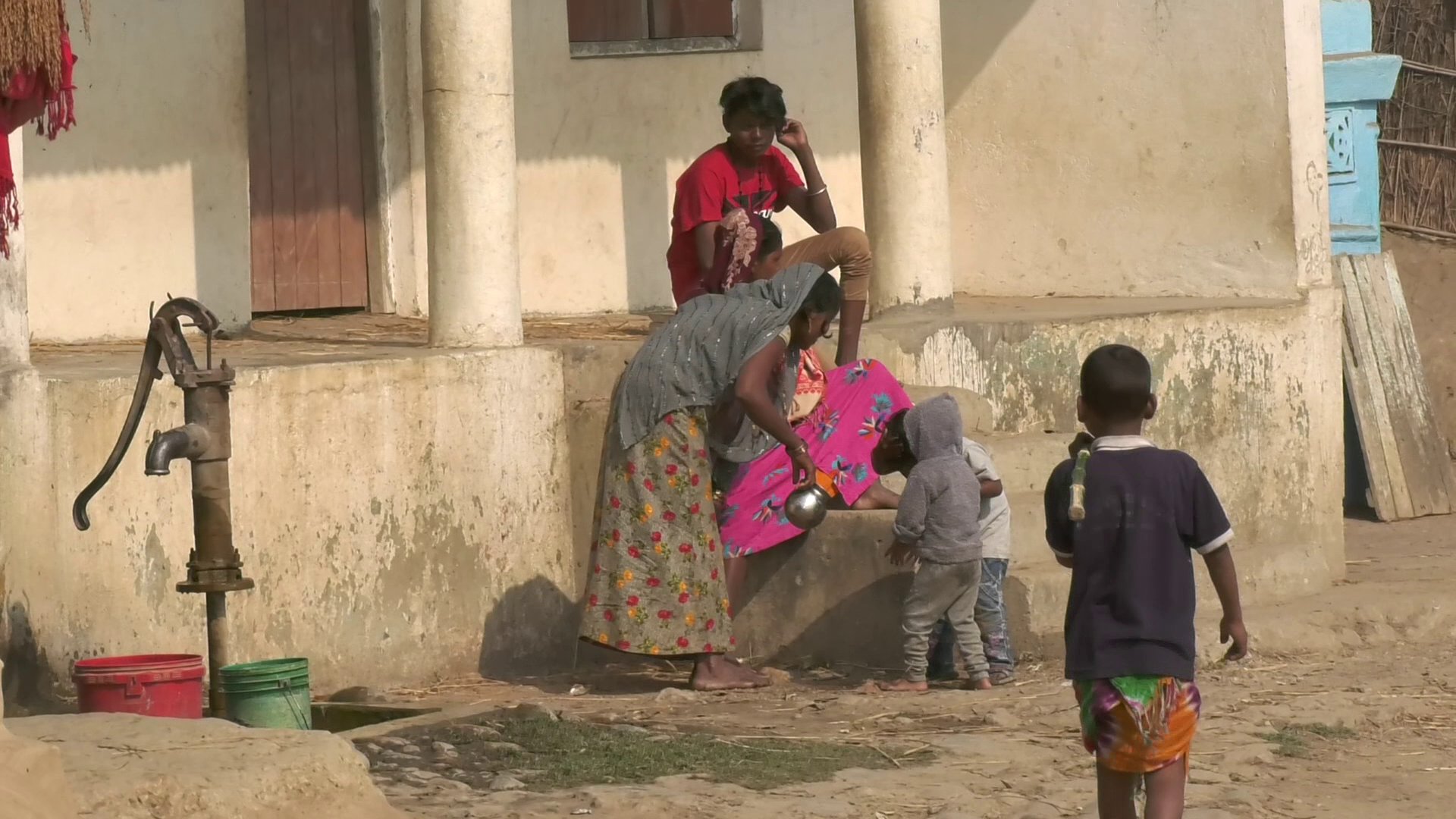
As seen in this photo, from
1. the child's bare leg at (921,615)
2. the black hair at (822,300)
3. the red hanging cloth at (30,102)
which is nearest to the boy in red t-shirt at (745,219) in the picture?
the black hair at (822,300)

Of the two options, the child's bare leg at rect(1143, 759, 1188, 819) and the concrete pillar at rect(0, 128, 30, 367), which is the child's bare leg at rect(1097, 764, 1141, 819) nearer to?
the child's bare leg at rect(1143, 759, 1188, 819)

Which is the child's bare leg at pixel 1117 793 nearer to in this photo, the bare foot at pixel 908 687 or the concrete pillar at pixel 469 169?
the bare foot at pixel 908 687

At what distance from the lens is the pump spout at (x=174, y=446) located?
19.3ft

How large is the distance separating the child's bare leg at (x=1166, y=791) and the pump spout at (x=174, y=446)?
2685 millimetres

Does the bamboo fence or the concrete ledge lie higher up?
the bamboo fence

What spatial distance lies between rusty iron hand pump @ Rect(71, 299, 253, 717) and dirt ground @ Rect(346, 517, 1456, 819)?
21.8 inches

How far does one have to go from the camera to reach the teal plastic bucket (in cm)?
619

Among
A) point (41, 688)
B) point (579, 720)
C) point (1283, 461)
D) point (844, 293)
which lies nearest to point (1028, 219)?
point (1283, 461)

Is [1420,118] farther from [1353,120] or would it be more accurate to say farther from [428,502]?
[428,502]

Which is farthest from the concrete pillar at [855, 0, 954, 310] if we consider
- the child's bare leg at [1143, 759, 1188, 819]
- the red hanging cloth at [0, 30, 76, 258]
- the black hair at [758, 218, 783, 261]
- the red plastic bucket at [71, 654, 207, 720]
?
the child's bare leg at [1143, 759, 1188, 819]

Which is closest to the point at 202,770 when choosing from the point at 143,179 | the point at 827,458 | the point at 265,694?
the point at 265,694

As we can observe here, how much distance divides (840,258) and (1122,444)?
12.1 feet

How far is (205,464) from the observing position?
242 inches

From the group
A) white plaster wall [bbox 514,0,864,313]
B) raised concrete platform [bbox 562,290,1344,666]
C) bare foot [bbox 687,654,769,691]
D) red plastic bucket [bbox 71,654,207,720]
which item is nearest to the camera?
red plastic bucket [bbox 71,654,207,720]
